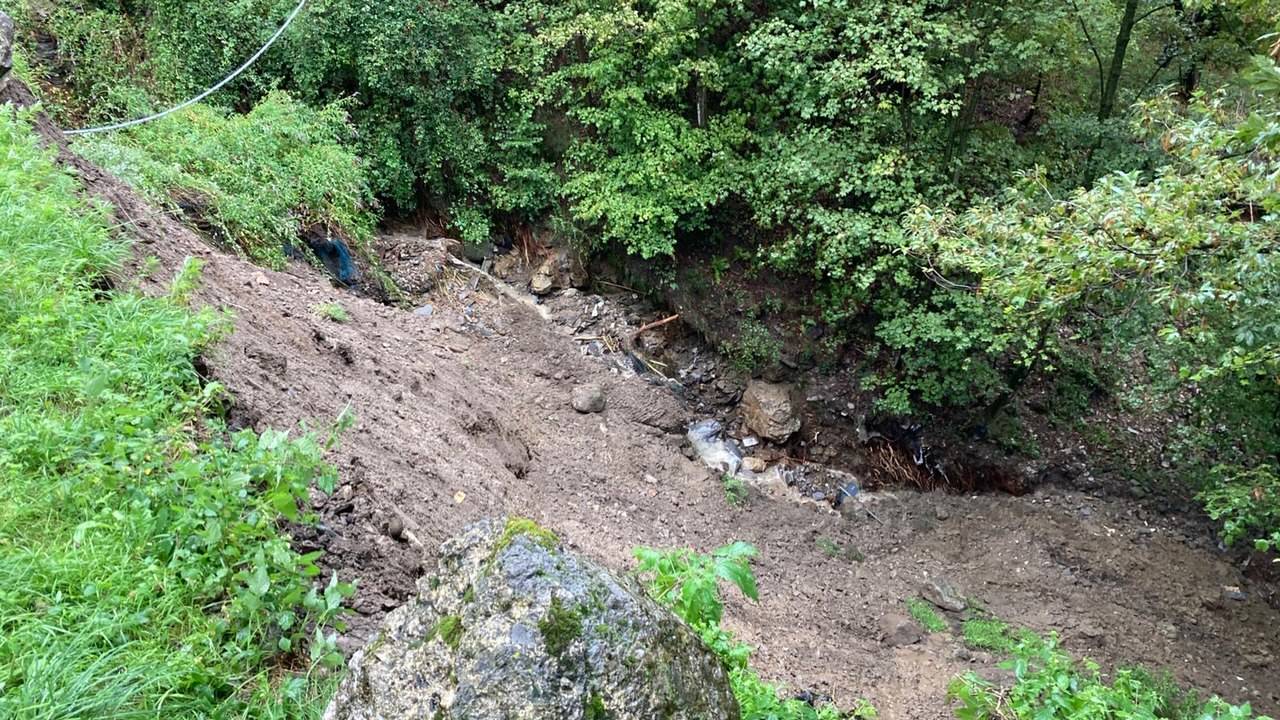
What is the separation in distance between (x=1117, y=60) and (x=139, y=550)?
31.4ft

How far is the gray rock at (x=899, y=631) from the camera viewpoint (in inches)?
228

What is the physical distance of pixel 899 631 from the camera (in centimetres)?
589

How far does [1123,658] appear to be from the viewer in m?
5.77

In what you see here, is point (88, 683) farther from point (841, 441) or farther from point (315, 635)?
point (841, 441)

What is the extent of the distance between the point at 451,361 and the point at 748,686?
5121 mm

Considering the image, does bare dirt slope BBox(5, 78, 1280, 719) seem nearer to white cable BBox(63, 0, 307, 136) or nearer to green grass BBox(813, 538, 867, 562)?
green grass BBox(813, 538, 867, 562)

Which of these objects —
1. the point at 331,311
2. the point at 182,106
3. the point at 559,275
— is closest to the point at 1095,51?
the point at 559,275

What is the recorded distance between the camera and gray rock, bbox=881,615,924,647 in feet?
19.0

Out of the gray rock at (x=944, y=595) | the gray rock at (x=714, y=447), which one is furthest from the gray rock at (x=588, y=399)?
the gray rock at (x=944, y=595)

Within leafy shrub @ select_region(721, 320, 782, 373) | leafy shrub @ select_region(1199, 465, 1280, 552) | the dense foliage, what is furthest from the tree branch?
leafy shrub @ select_region(1199, 465, 1280, 552)

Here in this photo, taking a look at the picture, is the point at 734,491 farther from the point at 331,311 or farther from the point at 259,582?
the point at 259,582

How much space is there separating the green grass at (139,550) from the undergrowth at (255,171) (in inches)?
137

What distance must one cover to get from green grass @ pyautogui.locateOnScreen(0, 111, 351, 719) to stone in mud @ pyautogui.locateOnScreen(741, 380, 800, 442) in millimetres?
5882

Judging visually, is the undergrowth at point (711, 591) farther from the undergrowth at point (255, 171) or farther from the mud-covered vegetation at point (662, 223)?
the undergrowth at point (255, 171)
